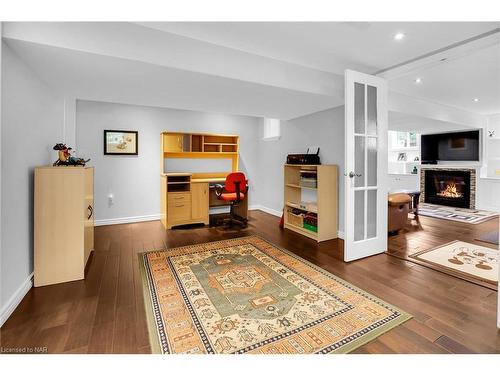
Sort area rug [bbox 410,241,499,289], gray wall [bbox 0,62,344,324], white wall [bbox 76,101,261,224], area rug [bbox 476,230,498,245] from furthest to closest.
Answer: white wall [bbox 76,101,261,224]
area rug [bbox 476,230,498,245]
area rug [bbox 410,241,499,289]
gray wall [bbox 0,62,344,324]

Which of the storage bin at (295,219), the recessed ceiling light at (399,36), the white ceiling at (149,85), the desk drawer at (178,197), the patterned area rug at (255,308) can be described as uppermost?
the recessed ceiling light at (399,36)

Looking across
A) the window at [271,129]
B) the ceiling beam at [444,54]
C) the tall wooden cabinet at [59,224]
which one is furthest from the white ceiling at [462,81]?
the tall wooden cabinet at [59,224]

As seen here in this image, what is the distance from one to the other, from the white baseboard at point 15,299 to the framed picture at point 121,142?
294 centimetres

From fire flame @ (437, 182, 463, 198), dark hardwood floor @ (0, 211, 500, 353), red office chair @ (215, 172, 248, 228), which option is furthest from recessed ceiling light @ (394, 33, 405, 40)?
fire flame @ (437, 182, 463, 198)

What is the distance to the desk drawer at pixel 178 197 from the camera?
4.58 m

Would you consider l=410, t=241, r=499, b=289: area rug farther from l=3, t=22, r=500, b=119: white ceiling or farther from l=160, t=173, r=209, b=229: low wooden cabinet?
l=160, t=173, r=209, b=229: low wooden cabinet

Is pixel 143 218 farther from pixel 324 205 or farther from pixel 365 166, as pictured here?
pixel 365 166

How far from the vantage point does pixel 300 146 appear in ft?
15.9

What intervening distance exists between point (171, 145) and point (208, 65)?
9.37ft

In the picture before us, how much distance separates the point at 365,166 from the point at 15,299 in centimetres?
367

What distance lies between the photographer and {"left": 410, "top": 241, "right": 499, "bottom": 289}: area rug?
2596 mm

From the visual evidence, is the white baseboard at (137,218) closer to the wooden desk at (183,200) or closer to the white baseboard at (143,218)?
the white baseboard at (143,218)

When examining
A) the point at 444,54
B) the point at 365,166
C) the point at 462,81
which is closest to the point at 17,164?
the point at 365,166

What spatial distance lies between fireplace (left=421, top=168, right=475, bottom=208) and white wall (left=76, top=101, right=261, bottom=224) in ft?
20.4
